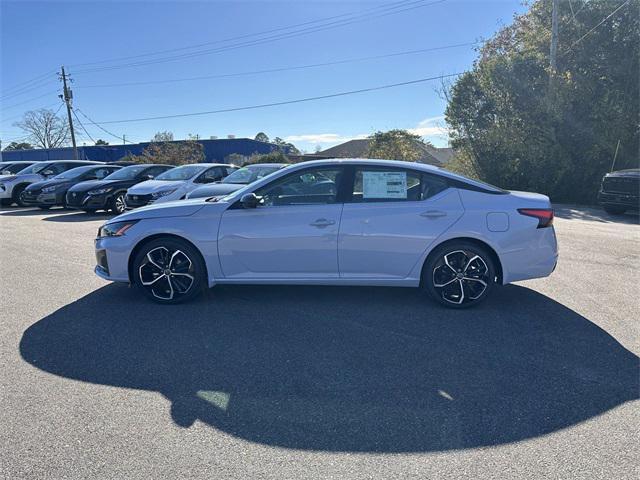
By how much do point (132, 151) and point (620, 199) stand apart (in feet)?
152

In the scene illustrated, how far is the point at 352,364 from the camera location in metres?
3.53

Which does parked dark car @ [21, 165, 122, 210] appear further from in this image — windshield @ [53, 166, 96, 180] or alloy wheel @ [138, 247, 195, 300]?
alloy wheel @ [138, 247, 195, 300]

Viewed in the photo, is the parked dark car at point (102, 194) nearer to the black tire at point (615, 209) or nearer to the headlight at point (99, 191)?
the headlight at point (99, 191)

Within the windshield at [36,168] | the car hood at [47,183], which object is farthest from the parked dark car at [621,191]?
the windshield at [36,168]

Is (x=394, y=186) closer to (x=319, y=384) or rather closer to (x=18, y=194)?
(x=319, y=384)

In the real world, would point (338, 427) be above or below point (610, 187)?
below

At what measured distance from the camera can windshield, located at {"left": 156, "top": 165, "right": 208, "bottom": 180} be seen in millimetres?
12139

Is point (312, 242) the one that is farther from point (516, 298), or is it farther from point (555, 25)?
point (555, 25)

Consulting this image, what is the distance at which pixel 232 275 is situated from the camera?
4789 millimetres

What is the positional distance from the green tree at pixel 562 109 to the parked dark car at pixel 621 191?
4.66 metres

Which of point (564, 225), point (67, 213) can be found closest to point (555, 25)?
point (564, 225)

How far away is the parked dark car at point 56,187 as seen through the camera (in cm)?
1402

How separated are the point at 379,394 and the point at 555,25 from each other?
67.0 ft

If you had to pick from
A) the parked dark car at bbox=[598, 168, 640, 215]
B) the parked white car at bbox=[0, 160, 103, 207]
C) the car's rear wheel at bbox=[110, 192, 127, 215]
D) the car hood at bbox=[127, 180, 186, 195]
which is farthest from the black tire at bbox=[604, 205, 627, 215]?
the parked white car at bbox=[0, 160, 103, 207]
